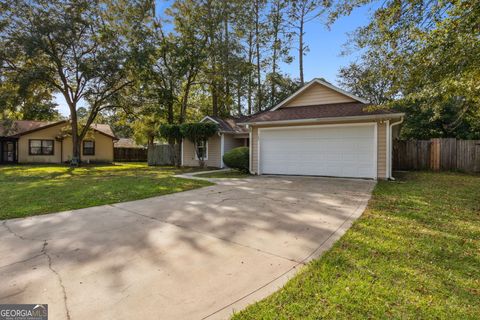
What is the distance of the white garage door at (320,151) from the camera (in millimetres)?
10695

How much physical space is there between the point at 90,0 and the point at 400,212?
21326 mm

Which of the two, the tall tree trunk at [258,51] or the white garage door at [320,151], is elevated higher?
the tall tree trunk at [258,51]

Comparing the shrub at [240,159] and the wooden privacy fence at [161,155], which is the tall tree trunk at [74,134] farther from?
the shrub at [240,159]

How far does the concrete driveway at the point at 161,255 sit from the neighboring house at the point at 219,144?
11542 mm

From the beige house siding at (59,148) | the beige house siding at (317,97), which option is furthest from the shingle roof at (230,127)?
the beige house siding at (59,148)

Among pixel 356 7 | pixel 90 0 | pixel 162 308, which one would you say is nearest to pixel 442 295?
pixel 162 308

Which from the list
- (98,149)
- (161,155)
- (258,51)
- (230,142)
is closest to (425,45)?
(230,142)

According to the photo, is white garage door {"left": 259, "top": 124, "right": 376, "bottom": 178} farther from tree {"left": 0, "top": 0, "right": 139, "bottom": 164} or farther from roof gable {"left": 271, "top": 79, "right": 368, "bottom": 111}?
tree {"left": 0, "top": 0, "right": 139, "bottom": 164}

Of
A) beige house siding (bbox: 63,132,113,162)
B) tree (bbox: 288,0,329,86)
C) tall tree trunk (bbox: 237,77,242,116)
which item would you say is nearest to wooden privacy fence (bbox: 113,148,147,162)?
beige house siding (bbox: 63,132,113,162)

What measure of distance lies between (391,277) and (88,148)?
2765cm

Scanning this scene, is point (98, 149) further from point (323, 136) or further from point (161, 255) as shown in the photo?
point (161, 255)

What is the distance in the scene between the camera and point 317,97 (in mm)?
13359

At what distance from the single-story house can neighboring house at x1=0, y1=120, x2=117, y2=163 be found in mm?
18454

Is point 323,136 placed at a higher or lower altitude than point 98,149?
higher
